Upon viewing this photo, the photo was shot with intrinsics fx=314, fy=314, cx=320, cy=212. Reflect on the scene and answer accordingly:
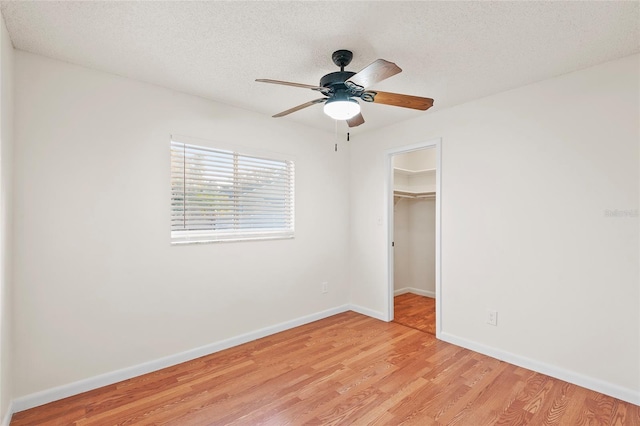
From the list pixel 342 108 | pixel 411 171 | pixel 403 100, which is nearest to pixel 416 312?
pixel 411 171

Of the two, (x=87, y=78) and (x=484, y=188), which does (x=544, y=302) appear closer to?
(x=484, y=188)

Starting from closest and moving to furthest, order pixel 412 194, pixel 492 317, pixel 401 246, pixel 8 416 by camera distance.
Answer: pixel 8 416 < pixel 492 317 < pixel 412 194 < pixel 401 246

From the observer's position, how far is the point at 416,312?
164 inches

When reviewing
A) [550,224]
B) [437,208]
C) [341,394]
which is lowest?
[341,394]

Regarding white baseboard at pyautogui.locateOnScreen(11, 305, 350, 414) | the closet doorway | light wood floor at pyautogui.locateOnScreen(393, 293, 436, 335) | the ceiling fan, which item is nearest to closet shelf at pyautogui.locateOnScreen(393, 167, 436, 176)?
the closet doorway

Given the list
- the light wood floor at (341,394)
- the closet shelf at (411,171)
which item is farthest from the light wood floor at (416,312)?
the closet shelf at (411,171)

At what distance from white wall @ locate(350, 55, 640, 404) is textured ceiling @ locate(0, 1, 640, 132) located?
1.16 ft

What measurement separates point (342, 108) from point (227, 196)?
5.16 ft

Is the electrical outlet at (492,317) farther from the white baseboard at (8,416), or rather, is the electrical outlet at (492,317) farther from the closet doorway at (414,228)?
the white baseboard at (8,416)

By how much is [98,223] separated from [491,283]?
11.1 feet

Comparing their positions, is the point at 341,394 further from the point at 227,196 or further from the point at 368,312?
the point at 227,196

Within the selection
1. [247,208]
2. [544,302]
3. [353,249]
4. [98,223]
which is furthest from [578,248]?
[98,223]

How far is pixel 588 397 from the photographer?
2.25m

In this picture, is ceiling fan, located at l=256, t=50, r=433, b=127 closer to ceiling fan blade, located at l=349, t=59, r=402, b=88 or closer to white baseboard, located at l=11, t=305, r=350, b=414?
ceiling fan blade, located at l=349, t=59, r=402, b=88
